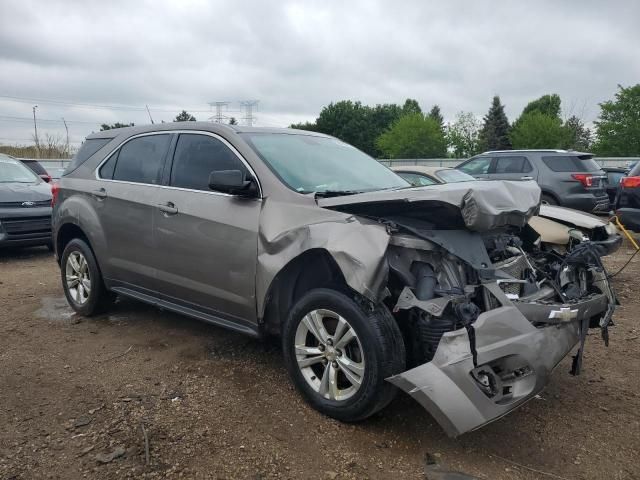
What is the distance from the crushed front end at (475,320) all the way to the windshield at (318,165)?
33.2 inches

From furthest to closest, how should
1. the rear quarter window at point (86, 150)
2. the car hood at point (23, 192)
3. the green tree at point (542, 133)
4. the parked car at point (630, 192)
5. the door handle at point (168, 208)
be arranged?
1. the green tree at point (542, 133)
2. the car hood at point (23, 192)
3. the parked car at point (630, 192)
4. the rear quarter window at point (86, 150)
5. the door handle at point (168, 208)

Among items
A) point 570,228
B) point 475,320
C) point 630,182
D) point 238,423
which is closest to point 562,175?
point 630,182

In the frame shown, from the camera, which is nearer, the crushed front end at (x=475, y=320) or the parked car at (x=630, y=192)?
the crushed front end at (x=475, y=320)

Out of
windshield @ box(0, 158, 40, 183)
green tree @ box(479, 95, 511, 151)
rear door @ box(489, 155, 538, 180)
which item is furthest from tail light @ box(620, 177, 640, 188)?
green tree @ box(479, 95, 511, 151)

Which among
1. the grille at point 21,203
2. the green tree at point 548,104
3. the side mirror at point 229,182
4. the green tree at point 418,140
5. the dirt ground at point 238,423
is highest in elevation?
the green tree at point 548,104

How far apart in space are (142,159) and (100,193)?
543 millimetres

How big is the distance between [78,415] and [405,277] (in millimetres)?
2117

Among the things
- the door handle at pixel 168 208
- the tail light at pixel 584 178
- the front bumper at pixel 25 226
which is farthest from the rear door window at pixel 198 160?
the tail light at pixel 584 178

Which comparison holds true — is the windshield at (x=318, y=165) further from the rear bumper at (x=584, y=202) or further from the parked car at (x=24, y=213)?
the rear bumper at (x=584, y=202)

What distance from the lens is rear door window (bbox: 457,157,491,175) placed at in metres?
12.8

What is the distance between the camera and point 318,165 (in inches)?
159

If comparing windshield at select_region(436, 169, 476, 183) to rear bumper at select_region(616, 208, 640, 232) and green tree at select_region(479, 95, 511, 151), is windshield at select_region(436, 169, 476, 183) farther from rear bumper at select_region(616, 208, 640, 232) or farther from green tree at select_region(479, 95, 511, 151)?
green tree at select_region(479, 95, 511, 151)

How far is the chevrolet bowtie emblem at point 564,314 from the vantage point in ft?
9.41

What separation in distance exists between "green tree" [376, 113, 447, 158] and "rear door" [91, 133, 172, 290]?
53.3 metres
